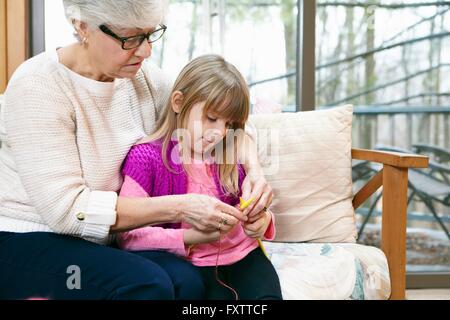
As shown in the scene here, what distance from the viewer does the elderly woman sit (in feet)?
3.83

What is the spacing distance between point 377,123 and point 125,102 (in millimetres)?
1636

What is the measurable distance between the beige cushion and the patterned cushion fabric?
8cm

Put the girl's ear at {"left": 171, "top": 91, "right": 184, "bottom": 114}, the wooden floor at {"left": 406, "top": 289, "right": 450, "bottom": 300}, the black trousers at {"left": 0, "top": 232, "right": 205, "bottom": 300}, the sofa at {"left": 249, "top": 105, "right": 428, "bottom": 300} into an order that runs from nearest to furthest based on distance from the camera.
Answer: the black trousers at {"left": 0, "top": 232, "right": 205, "bottom": 300} < the girl's ear at {"left": 171, "top": 91, "right": 184, "bottom": 114} < the sofa at {"left": 249, "top": 105, "right": 428, "bottom": 300} < the wooden floor at {"left": 406, "top": 289, "right": 450, "bottom": 300}

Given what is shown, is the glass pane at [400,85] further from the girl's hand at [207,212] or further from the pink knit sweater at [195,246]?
the girl's hand at [207,212]

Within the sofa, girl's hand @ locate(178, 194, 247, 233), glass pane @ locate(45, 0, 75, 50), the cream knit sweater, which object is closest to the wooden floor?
the sofa

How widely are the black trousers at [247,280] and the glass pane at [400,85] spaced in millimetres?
1424

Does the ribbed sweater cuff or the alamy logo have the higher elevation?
the ribbed sweater cuff

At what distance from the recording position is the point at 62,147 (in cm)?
121

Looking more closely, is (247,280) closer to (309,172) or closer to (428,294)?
(309,172)

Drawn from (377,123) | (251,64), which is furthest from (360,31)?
(251,64)

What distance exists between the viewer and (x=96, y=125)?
52.1 inches

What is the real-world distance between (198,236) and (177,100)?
363 millimetres

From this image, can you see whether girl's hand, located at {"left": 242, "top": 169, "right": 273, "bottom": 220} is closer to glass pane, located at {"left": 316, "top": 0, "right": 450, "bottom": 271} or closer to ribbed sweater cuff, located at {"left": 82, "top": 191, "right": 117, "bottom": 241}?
ribbed sweater cuff, located at {"left": 82, "top": 191, "right": 117, "bottom": 241}
